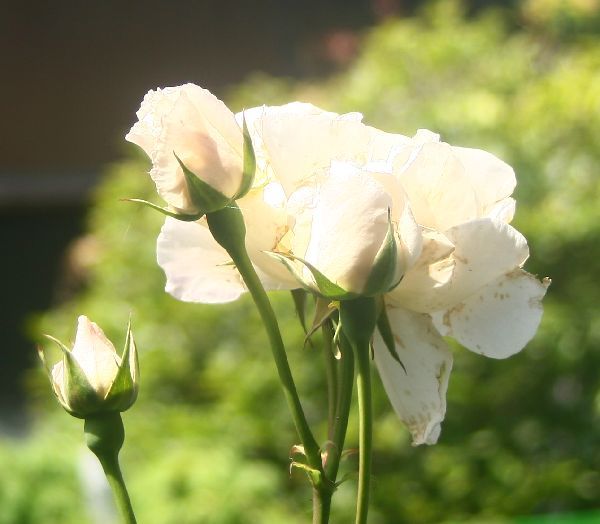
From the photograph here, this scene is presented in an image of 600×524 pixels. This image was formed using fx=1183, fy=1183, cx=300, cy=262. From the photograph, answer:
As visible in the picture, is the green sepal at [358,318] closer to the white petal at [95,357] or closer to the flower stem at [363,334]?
the flower stem at [363,334]

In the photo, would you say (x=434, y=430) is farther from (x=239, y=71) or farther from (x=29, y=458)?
(x=239, y=71)

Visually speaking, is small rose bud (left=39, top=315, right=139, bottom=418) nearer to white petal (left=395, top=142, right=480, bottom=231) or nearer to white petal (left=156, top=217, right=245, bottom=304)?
white petal (left=156, top=217, right=245, bottom=304)

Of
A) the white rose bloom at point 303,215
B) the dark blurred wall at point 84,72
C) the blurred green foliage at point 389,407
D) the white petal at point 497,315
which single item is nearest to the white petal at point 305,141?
the white rose bloom at point 303,215

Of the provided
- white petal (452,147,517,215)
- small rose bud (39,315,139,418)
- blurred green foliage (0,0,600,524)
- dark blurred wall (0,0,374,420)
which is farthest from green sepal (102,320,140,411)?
dark blurred wall (0,0,374,420)

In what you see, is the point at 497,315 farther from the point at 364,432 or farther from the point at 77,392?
the point at 77,392

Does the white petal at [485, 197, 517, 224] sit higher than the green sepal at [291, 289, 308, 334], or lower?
higher

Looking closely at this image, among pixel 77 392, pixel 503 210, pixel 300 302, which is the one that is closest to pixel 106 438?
pixel 77 392
